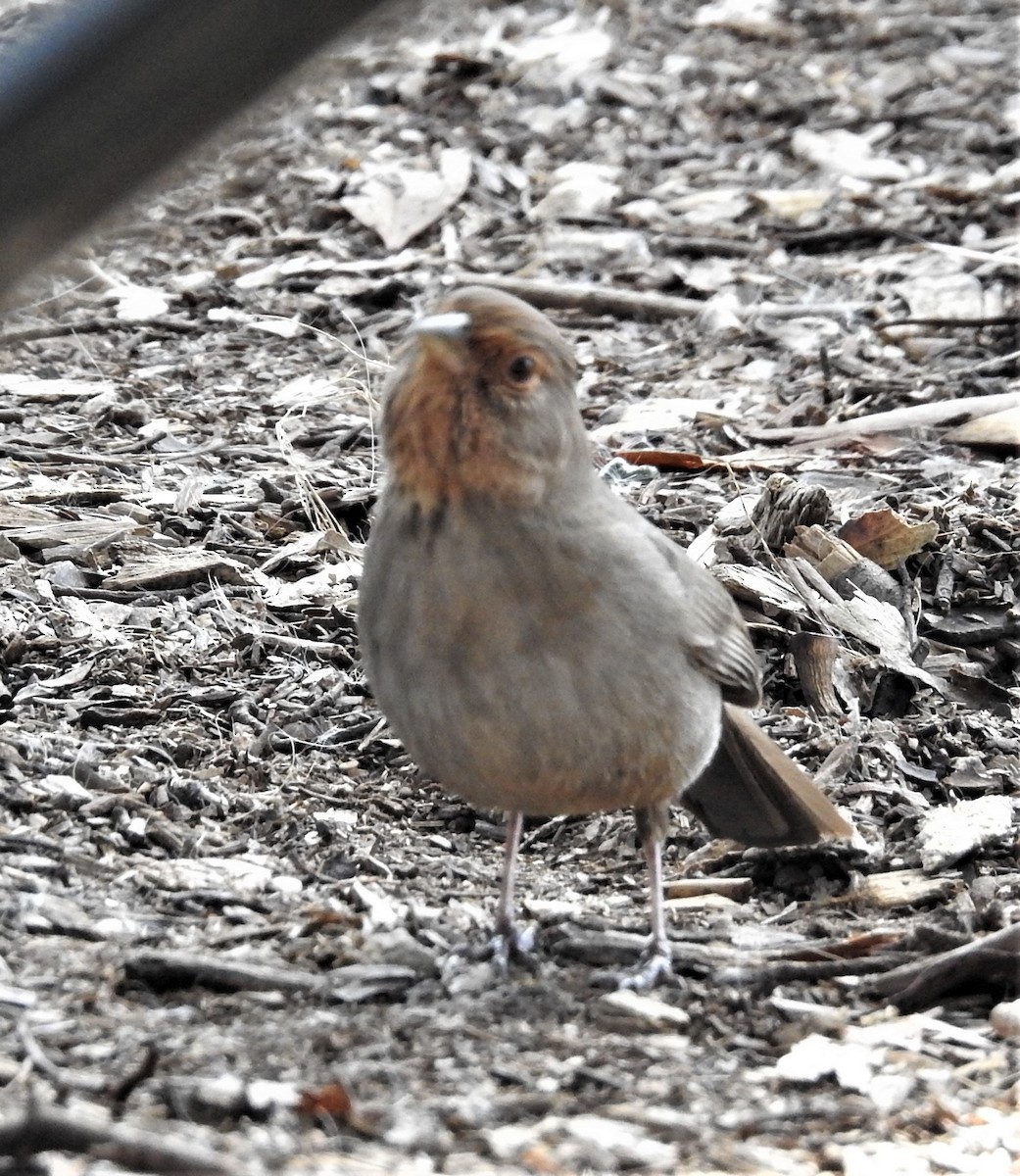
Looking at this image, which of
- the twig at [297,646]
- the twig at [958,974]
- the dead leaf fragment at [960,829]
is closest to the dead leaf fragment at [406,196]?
the twig at [297,646]

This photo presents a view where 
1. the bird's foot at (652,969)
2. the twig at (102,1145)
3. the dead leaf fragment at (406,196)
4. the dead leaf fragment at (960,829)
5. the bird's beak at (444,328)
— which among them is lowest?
the dead leaf fragment at (960,829)

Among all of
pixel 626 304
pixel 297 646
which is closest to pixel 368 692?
pixel 297 646

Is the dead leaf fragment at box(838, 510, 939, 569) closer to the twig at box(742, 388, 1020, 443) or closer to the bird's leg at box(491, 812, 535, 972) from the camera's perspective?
the twig at box(742, 388, 1020, 443)

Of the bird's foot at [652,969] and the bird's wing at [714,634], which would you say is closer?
the bird's foot at [652,969]

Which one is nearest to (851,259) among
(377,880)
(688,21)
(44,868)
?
(688,21)

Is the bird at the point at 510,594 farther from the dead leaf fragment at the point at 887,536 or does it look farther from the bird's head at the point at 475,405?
the dead leaf fragment at the point at 887,536

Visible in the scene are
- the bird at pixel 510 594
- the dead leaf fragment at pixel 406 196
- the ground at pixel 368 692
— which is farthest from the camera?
the dead leaf fragment at pixel 406 196

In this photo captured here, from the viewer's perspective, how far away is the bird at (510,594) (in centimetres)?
352

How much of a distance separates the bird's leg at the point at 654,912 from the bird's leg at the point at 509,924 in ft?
0.93

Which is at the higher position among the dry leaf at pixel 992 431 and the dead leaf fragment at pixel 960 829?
the dry leaf at pixel 992 431

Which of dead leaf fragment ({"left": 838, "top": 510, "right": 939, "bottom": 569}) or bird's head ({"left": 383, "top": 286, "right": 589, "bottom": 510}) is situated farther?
dead leaf fragment ({"left": 838, "top": 510, "right": 939, "bottom": 569})

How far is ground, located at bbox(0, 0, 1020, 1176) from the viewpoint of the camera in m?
3.16

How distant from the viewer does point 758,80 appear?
1040 centimetres

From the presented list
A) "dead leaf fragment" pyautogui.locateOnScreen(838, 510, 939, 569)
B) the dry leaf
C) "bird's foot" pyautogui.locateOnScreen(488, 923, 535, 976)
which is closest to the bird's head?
"bird's foot" pyautogui.locateOnScreen(488, 923, 535, 976)
